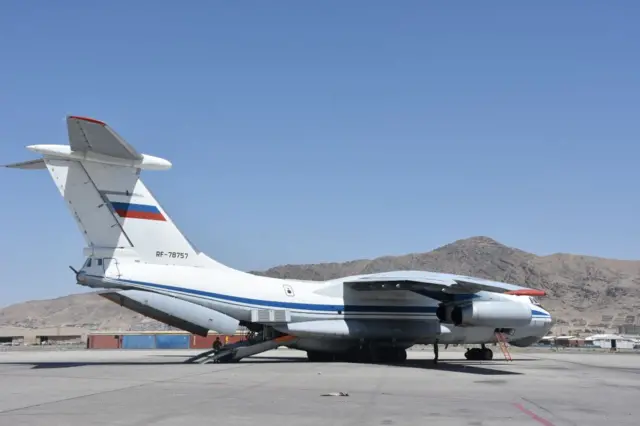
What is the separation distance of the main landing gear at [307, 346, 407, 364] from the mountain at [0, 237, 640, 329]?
91.6 meters

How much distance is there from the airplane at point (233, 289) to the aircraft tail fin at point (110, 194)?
3 centimetres

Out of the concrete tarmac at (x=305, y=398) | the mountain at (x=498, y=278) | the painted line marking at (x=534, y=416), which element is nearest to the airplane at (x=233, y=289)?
the concrete tarmac at (x=305, y=398)

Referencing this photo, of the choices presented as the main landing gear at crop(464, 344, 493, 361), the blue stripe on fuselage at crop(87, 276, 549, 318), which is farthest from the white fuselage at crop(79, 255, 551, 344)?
the main landing gear at crop(464, 344, 493, 361)

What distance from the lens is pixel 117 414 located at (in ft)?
32.2

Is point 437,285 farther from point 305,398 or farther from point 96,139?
point 96,139

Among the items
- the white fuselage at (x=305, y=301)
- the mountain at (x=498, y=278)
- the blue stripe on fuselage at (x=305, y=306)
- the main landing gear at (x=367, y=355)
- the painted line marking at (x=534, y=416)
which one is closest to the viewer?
the painted line marking at (x=534, y=416)

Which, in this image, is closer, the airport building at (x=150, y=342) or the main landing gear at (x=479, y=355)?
the main landing gear at (x=479, y=355)

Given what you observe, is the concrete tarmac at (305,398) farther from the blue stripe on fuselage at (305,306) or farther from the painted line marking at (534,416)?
the blue stripe on fuselage at (305,306)

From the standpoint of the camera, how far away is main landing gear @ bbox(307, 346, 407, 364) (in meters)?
24.9

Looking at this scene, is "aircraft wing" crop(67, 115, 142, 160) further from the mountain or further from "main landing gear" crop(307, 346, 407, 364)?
the mountain

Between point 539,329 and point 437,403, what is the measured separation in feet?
56.3

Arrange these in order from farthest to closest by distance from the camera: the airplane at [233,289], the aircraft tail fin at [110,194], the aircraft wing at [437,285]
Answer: the aircraft wing at [437,285] < the airplane at [233,289] < the aircraft tail fin at [110,194]

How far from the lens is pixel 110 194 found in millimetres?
19984

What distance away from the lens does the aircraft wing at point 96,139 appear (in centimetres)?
1773
